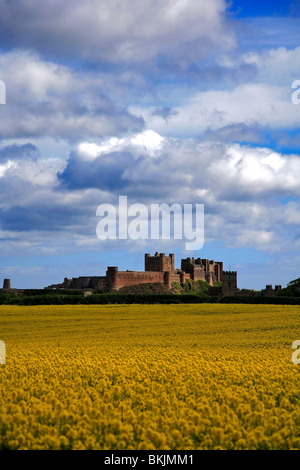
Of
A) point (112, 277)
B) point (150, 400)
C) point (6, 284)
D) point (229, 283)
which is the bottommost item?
point (150, 400)

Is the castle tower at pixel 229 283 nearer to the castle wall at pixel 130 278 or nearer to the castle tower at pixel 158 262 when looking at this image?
the castle wall at pixel 130 278

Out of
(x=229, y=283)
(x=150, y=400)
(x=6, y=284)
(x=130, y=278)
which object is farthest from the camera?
(x=229, y=283)

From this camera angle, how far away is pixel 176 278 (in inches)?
5448

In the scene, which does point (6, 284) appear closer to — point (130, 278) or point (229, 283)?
point (130, 278)

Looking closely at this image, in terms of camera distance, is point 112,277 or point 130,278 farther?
point 130,278

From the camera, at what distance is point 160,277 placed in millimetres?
134500

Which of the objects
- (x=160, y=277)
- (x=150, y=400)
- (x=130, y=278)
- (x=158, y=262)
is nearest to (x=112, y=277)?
(x=130, y=278)

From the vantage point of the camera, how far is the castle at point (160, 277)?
406ft

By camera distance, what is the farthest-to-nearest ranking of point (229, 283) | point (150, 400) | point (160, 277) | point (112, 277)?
point (160, 277), point (229, 283), point (112, 277), point (150, 400)

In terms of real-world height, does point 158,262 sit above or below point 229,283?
above

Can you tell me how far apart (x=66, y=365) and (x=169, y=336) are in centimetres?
1388
